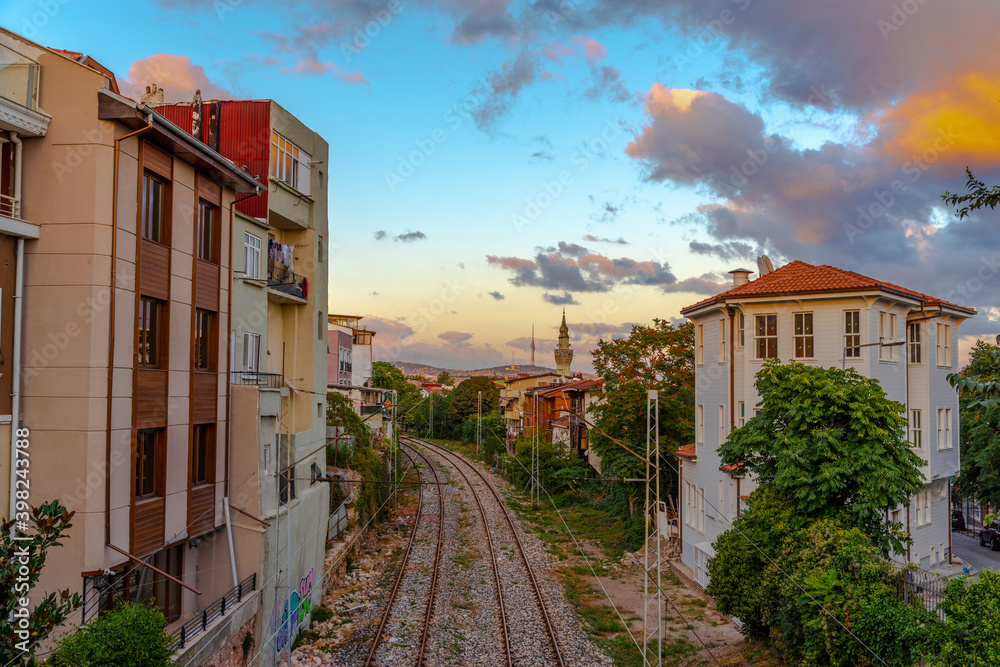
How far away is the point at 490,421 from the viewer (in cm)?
8144

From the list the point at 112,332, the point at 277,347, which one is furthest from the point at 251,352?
the point at 112,332

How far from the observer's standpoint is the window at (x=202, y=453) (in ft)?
55.8

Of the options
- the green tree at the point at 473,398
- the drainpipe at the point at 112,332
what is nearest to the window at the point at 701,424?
the drainpipe at the point at 112,332

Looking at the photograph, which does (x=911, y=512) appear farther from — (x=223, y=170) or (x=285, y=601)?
(x=223, y=170)

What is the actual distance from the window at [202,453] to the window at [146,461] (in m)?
1.51

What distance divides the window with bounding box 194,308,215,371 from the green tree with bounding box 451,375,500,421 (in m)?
76.3

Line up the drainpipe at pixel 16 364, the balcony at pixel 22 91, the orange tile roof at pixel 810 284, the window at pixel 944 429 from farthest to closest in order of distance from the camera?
the window at pixel 944 429
the orange tile roof at pixel 810 284
the drainpipe at pixel 16 364
the balcony at pixel 22 91

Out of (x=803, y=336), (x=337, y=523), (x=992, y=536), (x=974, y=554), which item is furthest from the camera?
(x=992, y=536)

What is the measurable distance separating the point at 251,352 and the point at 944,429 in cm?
2670

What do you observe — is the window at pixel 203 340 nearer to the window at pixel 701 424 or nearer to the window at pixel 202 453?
the window at pixel 202 453

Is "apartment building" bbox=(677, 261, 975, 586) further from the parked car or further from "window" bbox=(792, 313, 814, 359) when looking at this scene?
the parked car

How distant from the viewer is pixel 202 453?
57.2 feet

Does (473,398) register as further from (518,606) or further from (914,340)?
(518,606)

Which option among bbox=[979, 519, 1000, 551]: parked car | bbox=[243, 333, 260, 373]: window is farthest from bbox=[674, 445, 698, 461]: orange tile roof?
bbox=[243, 333, 260, 373]: window
